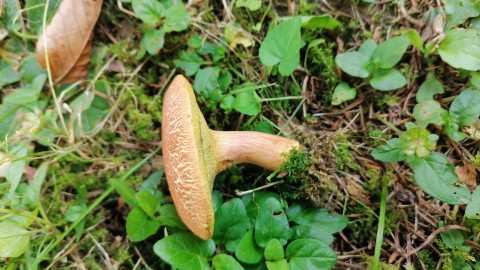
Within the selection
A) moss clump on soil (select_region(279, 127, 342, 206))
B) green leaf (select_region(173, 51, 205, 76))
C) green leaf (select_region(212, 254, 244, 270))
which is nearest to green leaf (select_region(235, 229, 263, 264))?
green leaf (select_region(212, 254, 244, 270))

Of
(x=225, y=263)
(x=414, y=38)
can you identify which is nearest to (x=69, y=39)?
(x=225, y=263)

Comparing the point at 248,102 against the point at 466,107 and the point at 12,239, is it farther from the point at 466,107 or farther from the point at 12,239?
the point at 12,239

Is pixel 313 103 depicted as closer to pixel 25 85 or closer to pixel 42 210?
pixel 42 210

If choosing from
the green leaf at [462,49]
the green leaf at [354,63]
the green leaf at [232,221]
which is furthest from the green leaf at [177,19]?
the green leaf at [462,49]

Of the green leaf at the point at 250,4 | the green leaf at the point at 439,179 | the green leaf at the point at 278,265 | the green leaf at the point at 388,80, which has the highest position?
the green leaf at the point at 250,4

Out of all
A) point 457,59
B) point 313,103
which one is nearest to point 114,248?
point 313,103

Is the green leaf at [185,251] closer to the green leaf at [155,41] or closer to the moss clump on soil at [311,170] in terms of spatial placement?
the moss clump on soil at [311,170]

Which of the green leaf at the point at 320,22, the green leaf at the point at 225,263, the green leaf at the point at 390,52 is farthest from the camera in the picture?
the green leaf at the point at 320,22
